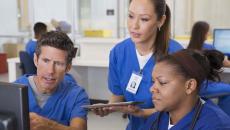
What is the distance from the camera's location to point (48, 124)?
3.78 ft

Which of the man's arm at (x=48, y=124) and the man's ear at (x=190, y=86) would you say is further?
the man's ear at (x=190, y=86)

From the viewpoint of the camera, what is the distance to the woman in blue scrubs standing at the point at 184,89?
120 centimetres

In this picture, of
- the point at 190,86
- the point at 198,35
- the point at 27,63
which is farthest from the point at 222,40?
the point at 190,86

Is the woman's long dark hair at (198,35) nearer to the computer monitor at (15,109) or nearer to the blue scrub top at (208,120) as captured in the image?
the blue scrub top at (208,120)

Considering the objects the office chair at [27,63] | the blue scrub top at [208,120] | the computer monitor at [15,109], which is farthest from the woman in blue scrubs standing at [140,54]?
the office chair at [27,63]

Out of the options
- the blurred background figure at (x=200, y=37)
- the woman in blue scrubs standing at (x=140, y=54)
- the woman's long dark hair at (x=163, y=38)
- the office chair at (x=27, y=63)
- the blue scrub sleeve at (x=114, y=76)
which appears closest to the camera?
the woman in blue scrubs standing at (x=140, y=54)

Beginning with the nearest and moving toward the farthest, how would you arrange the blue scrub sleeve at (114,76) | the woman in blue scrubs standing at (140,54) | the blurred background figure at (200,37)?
the woman in blue scrubs standing at (140,54), the blue scrub sleeve at (114,76), the blurred background figure at (200,37)

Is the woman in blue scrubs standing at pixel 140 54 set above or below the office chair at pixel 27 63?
above

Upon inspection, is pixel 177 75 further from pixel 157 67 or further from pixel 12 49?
pixel 12 49

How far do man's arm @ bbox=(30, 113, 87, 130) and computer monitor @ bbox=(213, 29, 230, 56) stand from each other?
3086 millimetres

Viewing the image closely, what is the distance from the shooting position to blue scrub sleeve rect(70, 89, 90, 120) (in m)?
1.38

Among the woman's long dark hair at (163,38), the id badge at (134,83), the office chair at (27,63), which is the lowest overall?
the office chair at (27,63)

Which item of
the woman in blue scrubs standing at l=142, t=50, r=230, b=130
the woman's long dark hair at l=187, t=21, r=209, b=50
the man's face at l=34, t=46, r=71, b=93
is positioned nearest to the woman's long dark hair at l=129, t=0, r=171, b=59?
the woman in blue scrubs standing at l=142, t=50, r=230, b=130

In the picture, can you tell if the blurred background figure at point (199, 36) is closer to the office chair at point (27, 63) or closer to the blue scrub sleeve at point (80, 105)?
the office chair at point (27, 63)
